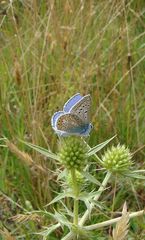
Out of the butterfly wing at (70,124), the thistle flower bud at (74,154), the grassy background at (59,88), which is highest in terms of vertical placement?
the butterfly wing at (70,124)

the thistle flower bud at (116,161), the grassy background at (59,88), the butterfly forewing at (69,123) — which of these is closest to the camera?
the butterfly forewing at (69,123)

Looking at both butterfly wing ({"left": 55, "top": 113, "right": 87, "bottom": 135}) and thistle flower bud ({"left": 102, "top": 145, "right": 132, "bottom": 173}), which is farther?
thistle flower bud ({"left": 102, "top": 145, "right": 132, "bottom": 173})

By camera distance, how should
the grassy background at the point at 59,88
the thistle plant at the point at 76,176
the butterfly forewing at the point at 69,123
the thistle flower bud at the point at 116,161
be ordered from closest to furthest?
the butterfly forewing at the point at 69,123, the thistle plant at the point at 76,176, the thistle flower bud at the point at 116,161, the grassy background at the point at 59,88

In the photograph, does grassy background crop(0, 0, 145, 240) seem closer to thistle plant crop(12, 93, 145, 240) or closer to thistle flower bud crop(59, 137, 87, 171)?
thistle plant crop(12, 93, 145, 240)

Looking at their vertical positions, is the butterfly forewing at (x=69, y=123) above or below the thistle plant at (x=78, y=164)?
above

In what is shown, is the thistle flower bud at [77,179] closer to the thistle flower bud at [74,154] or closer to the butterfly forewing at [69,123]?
the thistle flower bud at [74,154]

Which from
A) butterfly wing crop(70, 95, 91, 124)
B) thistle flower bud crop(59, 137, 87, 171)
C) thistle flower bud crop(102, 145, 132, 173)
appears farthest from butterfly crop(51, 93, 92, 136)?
thistle flower bud crop(102, 145, 132, 173)

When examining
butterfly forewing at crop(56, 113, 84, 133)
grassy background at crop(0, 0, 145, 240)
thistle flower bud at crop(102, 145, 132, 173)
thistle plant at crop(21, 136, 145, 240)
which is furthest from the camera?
grassy background at crop(0, 0, 145, 240)

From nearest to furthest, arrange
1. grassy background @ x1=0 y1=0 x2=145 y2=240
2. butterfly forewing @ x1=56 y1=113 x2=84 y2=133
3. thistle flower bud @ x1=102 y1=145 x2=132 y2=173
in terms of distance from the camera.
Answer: butterfly forewing @ x1=56 y1=113 x2=84 y2=133 → thistle flower bud @ x1=102 y1=145 x2=132 y2=173 → grassy background @ x1=0 y1=0 x2=145 y2=240

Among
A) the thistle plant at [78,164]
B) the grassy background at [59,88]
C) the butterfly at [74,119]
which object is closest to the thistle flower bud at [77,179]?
the thistle plant at [78,164]

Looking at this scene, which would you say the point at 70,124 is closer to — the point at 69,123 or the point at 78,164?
the point at 69,123
